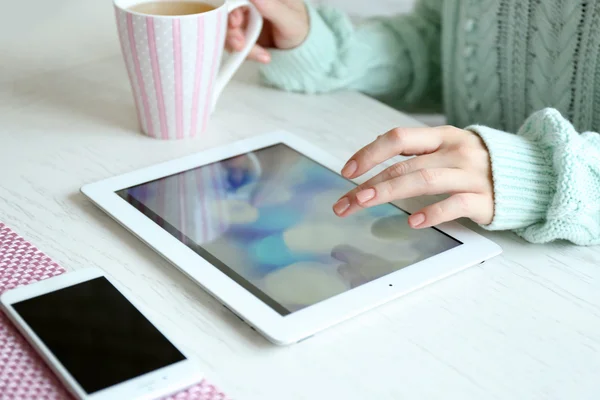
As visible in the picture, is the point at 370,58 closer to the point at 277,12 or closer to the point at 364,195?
the point at 277,12

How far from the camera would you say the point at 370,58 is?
0.94 metres

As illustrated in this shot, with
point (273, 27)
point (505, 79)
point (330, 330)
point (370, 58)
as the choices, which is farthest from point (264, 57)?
point (330, 330)

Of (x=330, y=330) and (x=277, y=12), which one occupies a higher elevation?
(x=277, y=12)

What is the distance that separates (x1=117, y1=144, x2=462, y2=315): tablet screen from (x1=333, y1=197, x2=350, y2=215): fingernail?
20 millimetres

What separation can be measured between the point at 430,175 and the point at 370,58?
359mm

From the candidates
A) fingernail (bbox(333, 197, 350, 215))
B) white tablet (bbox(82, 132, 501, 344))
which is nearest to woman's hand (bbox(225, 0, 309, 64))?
white tablet (bbox(82, 132, 501, 344))

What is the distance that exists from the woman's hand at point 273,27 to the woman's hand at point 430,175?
0.80 ft

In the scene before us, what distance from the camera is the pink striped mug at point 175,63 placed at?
68 cm

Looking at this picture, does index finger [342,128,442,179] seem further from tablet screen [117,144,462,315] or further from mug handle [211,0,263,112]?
mug handle [211,0,263,112]

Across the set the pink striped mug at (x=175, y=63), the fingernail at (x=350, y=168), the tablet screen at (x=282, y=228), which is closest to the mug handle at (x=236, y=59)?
the pink striped mug at (x=175, y=63)

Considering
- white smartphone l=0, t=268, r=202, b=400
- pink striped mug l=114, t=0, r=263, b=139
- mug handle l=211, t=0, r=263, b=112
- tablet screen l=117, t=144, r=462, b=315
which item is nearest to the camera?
white smartphone l=0, t=268, r=202, b=400

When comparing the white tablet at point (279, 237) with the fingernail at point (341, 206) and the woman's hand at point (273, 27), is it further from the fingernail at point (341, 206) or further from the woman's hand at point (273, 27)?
the woman's hand at point (273, 27)

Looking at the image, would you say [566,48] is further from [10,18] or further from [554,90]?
[10,18]

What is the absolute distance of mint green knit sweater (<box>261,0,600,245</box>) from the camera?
0.63 meters
